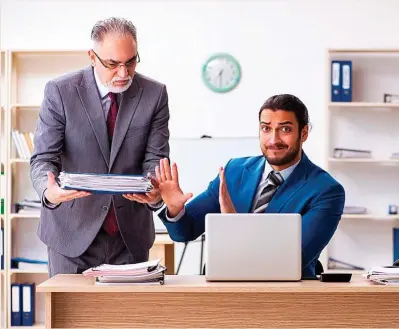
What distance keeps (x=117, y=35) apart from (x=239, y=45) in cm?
355

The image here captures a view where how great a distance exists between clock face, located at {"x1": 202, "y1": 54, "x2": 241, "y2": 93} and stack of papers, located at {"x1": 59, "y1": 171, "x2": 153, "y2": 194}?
3.77 meters

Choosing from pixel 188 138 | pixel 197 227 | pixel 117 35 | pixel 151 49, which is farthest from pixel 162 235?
pixel 117 35

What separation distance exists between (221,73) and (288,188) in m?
3.26

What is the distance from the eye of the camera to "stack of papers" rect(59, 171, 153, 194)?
2.59 meters

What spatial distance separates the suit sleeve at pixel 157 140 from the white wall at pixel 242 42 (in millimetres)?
3259

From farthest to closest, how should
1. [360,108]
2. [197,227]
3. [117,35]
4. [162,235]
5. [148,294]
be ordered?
[360,108] < [162,235] < [197,227] < [117,35] < [148,294]

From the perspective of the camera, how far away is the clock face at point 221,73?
6.32 meters

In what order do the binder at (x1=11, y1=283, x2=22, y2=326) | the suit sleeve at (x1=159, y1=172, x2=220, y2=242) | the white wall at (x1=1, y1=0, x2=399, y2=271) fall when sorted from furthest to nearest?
1. the white wall at (x1=1, y1=0, x2=399, y2=271)
2. the binder at (x1=11, y1=283, x2=22, y2=326)
3. the suit sleeve at (x1=159, y1=172, x2=220, y2=242)

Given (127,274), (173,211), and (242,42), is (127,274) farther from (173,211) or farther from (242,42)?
(242,42)

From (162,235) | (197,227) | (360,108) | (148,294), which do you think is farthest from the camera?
(360,108)

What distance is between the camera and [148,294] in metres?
2.55

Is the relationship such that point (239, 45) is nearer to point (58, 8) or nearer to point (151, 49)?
point (151, 49)

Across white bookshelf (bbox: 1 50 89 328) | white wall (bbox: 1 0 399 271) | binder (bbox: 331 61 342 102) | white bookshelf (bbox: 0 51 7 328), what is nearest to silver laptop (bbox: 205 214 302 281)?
binder (bbox: 331 61 342 102)

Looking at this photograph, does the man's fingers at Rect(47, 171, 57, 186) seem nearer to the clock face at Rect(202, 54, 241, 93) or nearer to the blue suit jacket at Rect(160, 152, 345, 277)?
the blue suit jacket at Rect(160, 152, 345, 277)
